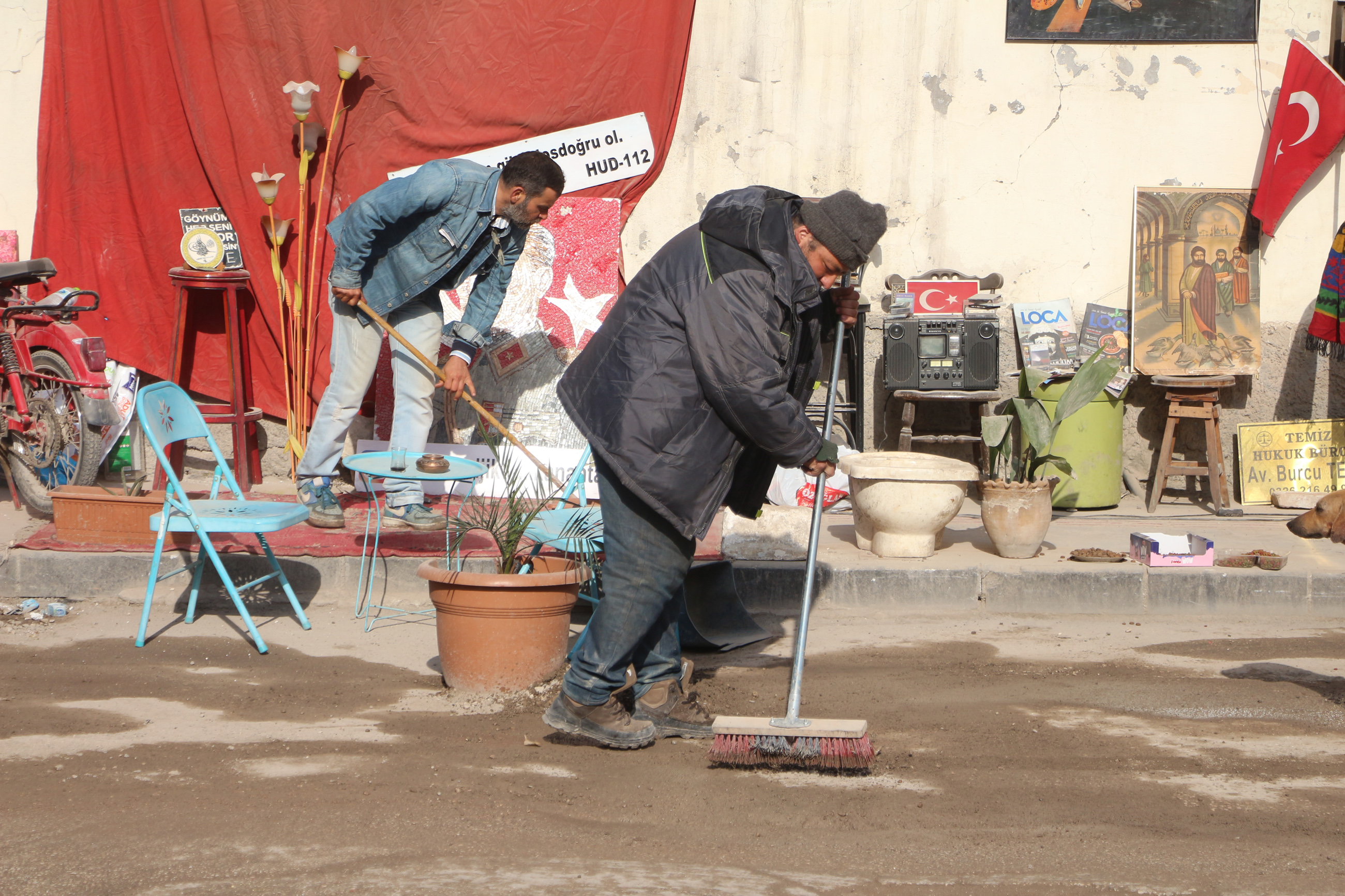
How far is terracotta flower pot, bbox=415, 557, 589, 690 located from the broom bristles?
927 millimetres

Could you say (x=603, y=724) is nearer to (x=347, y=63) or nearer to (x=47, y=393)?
(x=47, y=393)

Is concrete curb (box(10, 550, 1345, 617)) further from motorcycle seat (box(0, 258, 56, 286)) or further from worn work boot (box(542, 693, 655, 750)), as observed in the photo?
motorcycle seat (box(0, 258, 56, 286))

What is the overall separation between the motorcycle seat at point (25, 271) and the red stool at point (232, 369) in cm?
61

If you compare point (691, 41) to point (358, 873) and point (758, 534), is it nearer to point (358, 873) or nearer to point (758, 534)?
point (758, 534)

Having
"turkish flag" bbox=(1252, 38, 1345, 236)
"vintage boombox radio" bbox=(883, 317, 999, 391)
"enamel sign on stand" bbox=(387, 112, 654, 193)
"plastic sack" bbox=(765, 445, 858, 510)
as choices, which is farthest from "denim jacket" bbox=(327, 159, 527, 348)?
"turkish flag" bbox=(1252, 38, 1345, 236)

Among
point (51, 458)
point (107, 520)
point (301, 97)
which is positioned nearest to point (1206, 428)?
point (301, 97)

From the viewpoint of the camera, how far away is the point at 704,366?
11.2ft

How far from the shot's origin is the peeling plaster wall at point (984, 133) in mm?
7254

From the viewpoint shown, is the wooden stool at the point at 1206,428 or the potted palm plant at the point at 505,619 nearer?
the potted palm plant at the point at 505,619

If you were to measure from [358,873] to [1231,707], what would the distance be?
3001 millimetres

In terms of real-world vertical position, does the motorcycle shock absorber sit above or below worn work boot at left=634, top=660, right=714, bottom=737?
above

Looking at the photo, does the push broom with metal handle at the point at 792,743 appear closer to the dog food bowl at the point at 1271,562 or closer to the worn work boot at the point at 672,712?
the worn work boot at the point at 672,712

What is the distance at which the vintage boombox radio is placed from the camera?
7.03 metres

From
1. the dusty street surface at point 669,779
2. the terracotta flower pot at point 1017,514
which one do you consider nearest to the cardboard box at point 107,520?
the dusty street surface at point 669,779
